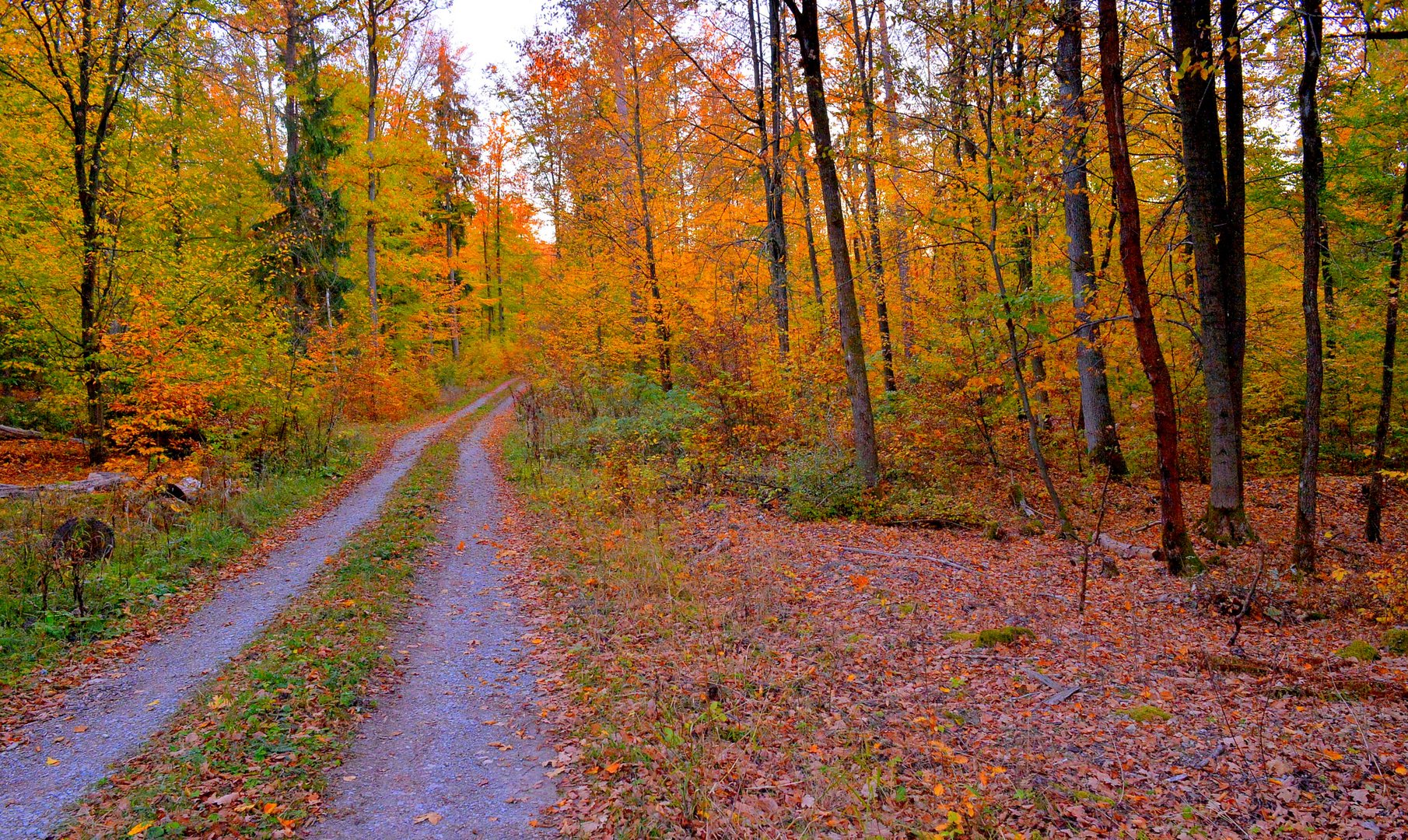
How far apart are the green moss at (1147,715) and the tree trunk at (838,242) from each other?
21.4 ft

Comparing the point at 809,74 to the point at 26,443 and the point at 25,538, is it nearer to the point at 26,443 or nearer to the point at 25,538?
the point at 25,538

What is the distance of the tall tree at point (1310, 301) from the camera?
7.51 metres

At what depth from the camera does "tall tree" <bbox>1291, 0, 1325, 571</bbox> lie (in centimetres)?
751

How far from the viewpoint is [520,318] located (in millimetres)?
38312

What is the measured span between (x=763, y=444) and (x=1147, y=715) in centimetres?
995

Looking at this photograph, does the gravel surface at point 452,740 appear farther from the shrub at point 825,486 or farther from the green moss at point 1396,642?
the green moss at point 1396,642

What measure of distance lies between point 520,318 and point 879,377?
2539 cm

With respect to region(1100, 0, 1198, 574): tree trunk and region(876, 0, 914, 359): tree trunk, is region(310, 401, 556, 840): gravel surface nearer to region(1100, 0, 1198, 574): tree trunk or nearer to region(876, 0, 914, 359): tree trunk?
region(1100, 0, 1198, 574): tree trunk

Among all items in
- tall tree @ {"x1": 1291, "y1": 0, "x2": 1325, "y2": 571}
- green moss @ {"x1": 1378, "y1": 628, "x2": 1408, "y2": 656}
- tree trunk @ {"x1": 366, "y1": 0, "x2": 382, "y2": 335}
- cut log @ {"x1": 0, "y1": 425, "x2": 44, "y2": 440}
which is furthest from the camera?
tree trunk @ {"x1": 366, "y1": 0, "x2": 382, "y2": 335}

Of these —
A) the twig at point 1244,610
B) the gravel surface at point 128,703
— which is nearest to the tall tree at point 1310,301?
the twig at point 1244,610

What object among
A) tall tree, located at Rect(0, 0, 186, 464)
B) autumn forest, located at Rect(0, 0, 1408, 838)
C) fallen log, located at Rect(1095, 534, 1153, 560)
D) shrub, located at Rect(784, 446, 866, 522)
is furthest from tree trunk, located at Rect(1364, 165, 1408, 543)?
tall tree, located at Rect(0, 0, 186, 464)

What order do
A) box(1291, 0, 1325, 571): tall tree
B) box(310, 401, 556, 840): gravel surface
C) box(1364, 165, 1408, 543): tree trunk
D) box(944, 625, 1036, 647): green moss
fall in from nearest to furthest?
box(310, 401, 556, 840): gravel surface < box(944, 625, 1036, 647): green moss < box(1291, 0, 1325, 571): tall tree < box(1364, 165, 1408, 543): tree trunk

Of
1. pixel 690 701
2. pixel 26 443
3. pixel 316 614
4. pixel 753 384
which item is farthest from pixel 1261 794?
pixel 26 443

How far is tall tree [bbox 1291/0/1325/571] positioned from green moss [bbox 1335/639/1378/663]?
2468 mm
